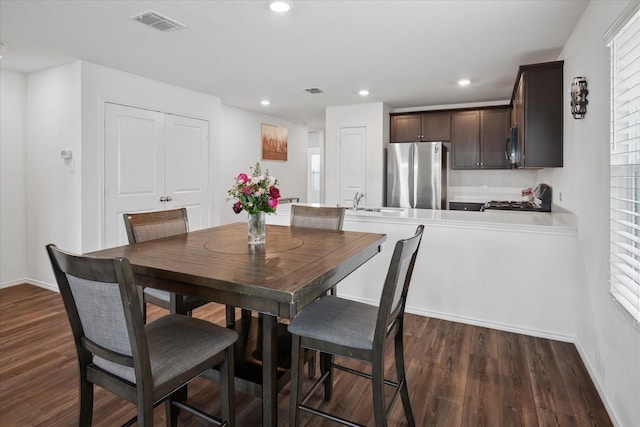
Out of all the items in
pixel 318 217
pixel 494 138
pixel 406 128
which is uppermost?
pixel 406 128

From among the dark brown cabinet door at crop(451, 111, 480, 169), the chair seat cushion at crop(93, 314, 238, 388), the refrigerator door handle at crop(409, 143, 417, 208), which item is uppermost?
the dark brown cabinet door at crop(451, 111, 480, 169)

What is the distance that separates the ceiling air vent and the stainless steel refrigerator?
136 inches

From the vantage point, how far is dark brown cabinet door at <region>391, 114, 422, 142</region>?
562 cm

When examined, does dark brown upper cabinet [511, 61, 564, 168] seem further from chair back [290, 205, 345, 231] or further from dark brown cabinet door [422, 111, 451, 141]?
dark brown cabinet door [422, 111, 451, 141]

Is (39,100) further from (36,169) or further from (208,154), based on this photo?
(208,154)

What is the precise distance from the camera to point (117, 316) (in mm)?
1185

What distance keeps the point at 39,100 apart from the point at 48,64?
494 millimetres

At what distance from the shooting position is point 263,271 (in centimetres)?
149

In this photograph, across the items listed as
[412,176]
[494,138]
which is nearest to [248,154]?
[412,176]

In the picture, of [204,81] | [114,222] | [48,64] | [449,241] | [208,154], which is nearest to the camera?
[449,241]

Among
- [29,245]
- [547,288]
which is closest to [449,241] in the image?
[547,288]

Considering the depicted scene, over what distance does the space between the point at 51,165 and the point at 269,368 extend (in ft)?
12.5

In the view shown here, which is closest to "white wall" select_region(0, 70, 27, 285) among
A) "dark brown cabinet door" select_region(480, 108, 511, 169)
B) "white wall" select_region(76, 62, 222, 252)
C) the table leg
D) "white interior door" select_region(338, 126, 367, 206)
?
"white wall" select_region(76, 62, 222, 252)

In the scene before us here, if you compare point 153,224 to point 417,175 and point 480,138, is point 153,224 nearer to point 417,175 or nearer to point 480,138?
point 417,175
